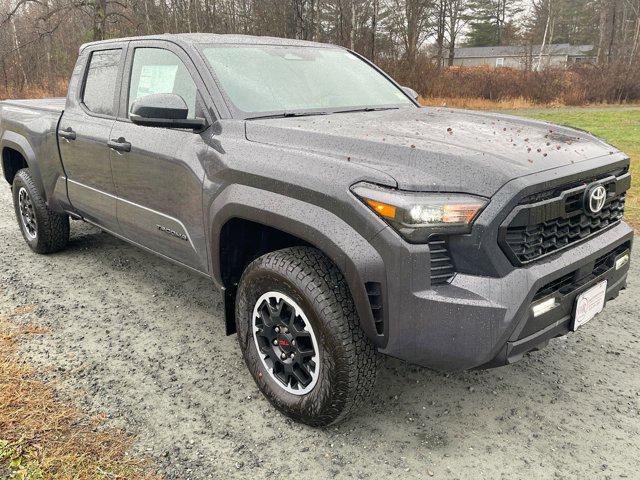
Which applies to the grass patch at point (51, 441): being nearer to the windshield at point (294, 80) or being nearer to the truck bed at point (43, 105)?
the windshield at point (294, 80)

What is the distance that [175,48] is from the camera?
3.24 m

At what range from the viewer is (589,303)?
2426 mm

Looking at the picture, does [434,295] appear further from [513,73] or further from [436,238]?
[513,73]

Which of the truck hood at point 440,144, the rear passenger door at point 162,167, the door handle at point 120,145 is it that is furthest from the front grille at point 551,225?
the door handle at point 120,145

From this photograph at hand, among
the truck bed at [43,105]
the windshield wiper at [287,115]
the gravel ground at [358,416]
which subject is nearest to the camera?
the gravel ground at [358,416]

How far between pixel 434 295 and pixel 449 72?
24036 mm

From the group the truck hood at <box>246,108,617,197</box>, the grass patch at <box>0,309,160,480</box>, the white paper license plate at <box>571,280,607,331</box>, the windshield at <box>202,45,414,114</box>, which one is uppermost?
the windshield at <box>202,45,414,114</box>

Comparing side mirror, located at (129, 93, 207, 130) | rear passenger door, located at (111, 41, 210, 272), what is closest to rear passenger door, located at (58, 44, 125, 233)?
rear passenger door, located at (111, 41, 210, 272)

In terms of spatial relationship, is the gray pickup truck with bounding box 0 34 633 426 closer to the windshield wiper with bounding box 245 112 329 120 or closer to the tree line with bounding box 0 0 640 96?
the windshield wiper with bounding box 245 112 329 120

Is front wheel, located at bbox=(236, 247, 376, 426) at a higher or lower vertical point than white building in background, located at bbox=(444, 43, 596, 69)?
lower

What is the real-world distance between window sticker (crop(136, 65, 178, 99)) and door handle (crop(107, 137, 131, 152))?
33 cm

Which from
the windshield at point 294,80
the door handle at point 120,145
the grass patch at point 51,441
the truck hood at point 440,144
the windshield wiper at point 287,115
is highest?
the windshield at point 294,80

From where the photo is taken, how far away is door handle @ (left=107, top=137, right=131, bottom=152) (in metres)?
3.44

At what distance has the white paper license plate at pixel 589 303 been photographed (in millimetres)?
2355
